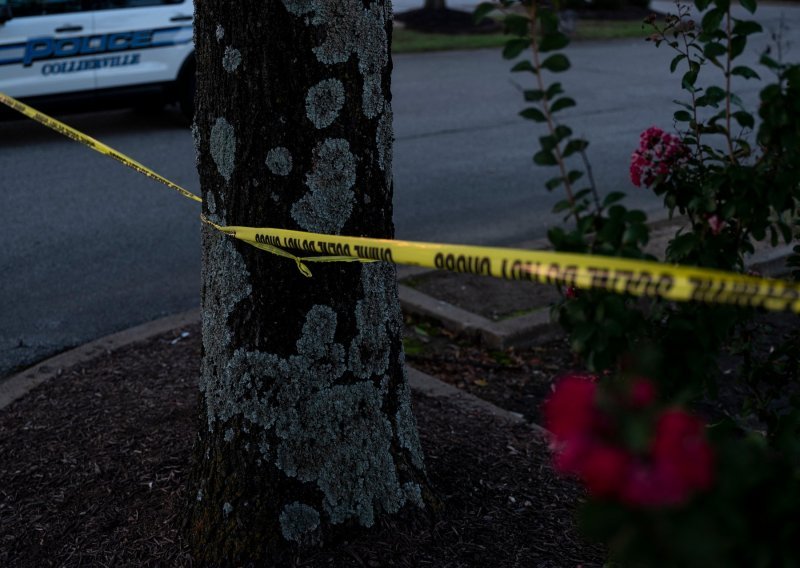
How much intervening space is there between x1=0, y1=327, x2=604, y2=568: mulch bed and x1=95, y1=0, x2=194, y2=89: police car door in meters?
6.11

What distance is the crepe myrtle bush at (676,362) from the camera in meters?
1.01

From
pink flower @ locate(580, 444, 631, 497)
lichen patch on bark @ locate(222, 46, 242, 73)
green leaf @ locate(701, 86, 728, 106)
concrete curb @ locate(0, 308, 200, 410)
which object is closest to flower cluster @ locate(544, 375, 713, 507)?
pink flower @ locate(580, 444, 631, 497)

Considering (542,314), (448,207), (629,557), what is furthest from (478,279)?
(629,557)

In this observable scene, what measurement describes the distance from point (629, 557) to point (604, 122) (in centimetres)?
966

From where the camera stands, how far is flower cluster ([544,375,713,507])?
0.99 m

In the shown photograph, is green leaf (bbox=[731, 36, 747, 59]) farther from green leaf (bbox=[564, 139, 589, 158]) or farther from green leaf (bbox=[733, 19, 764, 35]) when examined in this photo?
green leaf (bbox=[564, 139, 589, 158])

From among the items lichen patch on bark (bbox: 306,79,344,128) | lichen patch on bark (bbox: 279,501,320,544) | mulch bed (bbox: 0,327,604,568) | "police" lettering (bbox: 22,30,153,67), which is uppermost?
lichen patch on bark (bbox: 306,79,344,128)

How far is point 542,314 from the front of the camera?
5.05 meters

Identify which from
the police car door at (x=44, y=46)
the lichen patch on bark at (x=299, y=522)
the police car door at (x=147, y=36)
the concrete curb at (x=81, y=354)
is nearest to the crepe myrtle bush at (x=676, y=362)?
the lichen patch on bark at (x=299, y=522)

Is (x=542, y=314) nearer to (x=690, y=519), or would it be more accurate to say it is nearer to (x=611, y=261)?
(x=611, y=261)

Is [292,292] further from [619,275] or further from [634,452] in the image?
[634,452]

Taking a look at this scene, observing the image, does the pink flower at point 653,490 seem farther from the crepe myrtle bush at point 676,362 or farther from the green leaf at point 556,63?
the green leaf at point 556,63

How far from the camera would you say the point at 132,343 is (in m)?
4.78

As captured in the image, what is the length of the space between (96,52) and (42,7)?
0.60 meters
